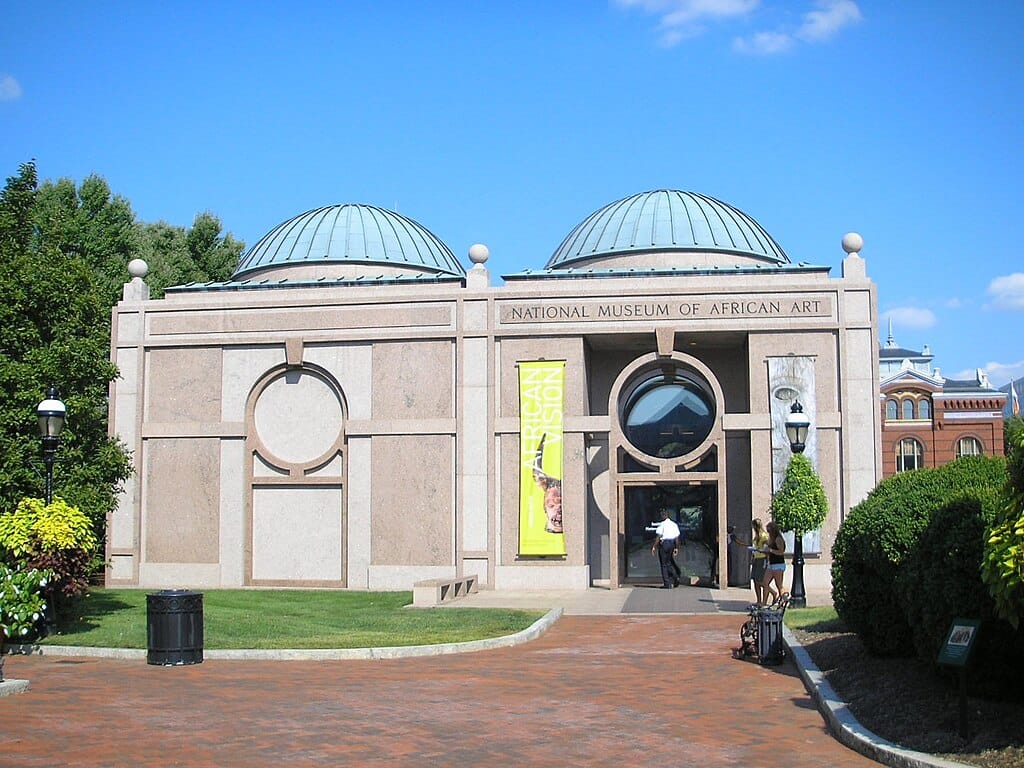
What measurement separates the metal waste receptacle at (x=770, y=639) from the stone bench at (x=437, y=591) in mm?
10401

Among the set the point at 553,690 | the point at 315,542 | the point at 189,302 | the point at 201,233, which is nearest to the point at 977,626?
the point at 553,690

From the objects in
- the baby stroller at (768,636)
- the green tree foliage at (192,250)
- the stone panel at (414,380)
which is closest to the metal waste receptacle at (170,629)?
the baby stroller at (768,636)

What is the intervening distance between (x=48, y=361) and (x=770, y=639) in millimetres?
13044

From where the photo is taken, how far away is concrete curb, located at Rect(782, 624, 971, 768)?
30.5 feet

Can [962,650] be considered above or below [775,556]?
below

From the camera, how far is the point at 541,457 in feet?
97.2

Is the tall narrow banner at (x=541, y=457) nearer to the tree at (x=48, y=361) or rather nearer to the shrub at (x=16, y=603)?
the tree at (x=48, y=361)

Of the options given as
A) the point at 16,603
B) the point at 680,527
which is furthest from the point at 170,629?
the point at 680,527

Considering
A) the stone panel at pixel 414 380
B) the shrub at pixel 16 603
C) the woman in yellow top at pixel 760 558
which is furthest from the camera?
the stone panel at pixel 414 380

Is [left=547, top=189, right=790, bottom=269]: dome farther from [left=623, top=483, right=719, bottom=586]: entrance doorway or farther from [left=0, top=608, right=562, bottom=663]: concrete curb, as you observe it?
[left=0, top=608, right=562, bottom=663]: concrete curb

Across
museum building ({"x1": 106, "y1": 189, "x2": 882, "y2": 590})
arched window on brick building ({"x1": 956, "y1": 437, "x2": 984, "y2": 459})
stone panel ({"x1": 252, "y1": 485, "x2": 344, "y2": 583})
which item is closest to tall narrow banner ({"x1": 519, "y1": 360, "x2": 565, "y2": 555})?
museum building ({"x1": 106, "y1": 189, "x2": 882, "y2": 590})

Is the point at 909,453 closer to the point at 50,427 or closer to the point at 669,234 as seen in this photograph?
the point at 669,234

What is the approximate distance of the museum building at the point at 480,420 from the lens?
96.6ft

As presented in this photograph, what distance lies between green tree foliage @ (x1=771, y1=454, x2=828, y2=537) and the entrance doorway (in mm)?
6939
